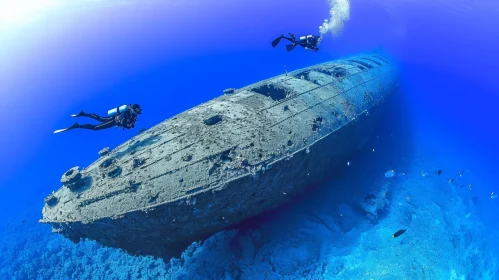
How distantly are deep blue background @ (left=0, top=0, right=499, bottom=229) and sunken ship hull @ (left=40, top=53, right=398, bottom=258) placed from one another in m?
20.8

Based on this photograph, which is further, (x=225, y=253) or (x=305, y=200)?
(x=305, y=200)

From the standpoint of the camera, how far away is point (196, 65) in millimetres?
51656

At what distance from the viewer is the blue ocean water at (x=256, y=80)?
10.3 metres

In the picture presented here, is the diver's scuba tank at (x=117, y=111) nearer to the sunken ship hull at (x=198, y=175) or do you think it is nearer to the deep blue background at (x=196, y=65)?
the sunken ship hull at (x=198, y=175)

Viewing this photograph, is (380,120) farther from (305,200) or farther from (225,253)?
(225,253)

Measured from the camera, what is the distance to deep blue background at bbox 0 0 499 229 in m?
31.5

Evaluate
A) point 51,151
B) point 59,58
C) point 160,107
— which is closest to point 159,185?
point 160,107

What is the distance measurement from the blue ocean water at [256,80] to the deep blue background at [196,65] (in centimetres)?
37

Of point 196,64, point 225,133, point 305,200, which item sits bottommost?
point 305,200

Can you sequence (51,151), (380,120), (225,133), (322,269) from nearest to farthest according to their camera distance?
(225,133), (322,269), (380,120), (51,151)

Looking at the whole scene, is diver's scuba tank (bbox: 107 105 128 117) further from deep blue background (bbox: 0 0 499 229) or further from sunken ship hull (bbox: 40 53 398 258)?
deep blue background (bbox: 0 0 499 229)

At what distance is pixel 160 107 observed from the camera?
127 feet

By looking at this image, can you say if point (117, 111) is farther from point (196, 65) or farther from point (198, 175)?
point (196, 65)

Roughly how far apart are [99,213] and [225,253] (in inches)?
185
